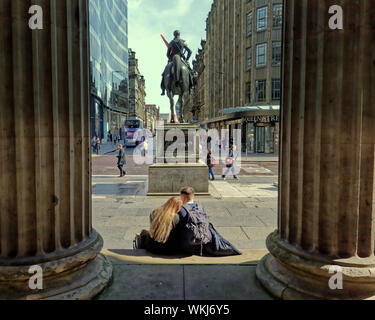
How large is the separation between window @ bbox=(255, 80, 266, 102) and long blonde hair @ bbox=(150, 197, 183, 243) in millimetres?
33735

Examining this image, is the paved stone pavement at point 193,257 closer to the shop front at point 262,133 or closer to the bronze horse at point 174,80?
the bronze horse at point 174,80

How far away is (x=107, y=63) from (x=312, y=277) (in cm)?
7954

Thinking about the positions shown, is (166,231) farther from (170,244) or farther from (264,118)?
(264,118)

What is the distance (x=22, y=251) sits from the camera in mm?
2930

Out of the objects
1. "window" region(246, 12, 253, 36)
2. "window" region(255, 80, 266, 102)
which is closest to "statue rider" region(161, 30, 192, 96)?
"window" region(255, 80, 266, 102)

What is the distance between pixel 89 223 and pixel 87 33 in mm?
2102

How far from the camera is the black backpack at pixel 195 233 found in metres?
4.53

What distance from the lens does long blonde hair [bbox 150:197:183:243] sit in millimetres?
4550

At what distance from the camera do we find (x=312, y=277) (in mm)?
3037

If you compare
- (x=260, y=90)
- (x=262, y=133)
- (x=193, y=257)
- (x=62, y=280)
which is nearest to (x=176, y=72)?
(x=193, y=257)

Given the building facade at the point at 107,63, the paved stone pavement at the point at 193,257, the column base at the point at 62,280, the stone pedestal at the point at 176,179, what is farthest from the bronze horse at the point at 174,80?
the building facade at the point at 107,63

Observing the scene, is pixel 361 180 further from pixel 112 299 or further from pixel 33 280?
pixel 33 280

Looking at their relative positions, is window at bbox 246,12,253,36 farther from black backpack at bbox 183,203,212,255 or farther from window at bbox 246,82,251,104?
black backpack at bbox 183,203,212,255

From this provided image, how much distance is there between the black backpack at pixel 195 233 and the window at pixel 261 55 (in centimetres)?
3460
